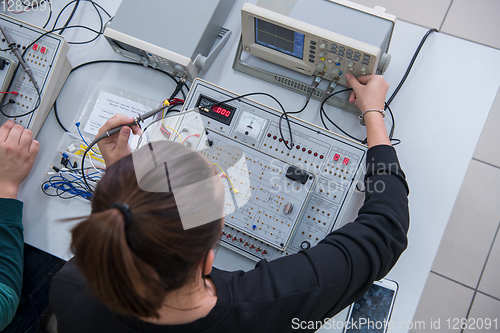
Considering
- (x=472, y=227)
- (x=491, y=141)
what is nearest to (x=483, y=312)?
(x=472, y=227)

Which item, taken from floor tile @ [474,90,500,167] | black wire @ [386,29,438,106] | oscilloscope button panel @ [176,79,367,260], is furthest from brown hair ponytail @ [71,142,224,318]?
floor tile @ [474,90,500,167]

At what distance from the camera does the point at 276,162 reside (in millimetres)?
1105

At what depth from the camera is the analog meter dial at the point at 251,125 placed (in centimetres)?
117

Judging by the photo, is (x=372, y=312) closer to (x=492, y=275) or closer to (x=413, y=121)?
(x=413, y=121)

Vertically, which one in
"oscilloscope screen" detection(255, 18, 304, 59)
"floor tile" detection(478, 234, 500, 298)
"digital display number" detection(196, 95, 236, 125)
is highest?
"oscilloscope screen" detection(255, 18, 304, 59)

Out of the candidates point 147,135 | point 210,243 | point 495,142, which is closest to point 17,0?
point 147,135

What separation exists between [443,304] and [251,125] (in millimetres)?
1578

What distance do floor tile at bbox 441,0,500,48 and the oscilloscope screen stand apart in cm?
99

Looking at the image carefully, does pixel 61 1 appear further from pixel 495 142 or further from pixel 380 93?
pixel 495 142

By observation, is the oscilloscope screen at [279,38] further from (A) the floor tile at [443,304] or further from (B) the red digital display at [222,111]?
(A) the floor tile at [443,304]

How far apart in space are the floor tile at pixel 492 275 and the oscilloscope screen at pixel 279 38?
1633 millimetres

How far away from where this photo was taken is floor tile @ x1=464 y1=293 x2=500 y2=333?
5.99 feet

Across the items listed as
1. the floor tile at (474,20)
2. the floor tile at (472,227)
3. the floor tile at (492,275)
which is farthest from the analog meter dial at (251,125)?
the floor tile at (492,275)

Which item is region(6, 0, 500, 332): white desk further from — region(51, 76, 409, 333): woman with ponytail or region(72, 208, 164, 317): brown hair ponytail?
region(72, 208, 164, 317): brown hair ponytail
